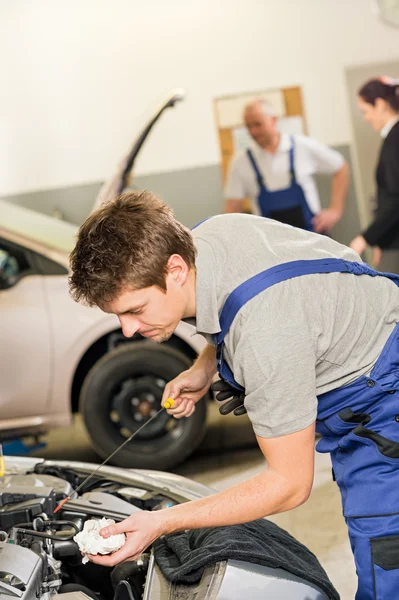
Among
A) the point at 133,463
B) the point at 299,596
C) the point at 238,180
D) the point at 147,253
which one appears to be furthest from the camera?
the point at 238,180

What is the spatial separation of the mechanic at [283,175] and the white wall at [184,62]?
0.98ft

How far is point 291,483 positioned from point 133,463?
2744 mm

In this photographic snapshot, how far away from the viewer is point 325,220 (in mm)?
6383

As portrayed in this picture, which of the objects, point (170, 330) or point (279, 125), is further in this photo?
point (279, 125)

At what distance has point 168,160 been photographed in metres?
6.56

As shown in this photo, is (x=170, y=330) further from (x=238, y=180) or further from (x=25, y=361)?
(x=238, y=180)

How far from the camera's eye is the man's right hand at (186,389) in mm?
2121

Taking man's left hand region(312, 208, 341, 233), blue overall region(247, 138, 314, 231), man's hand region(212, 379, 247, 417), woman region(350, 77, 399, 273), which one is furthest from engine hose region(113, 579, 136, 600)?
man's left hand region(312, 208, 341, 233)

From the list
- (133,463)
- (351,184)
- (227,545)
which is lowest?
(133,463)

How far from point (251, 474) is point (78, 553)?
2.36m

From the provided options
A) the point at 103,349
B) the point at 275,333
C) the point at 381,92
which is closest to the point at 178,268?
the point at 275,333

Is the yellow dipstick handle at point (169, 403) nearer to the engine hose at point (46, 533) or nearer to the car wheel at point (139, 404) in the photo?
the engine hose at point (46, 533)

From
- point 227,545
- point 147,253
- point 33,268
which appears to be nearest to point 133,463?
point 33,268

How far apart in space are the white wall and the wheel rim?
2.66 metres
